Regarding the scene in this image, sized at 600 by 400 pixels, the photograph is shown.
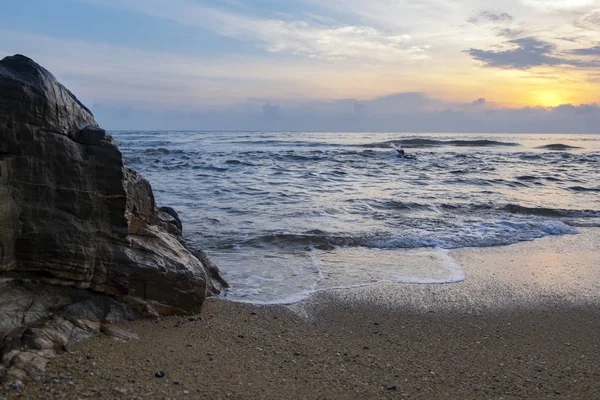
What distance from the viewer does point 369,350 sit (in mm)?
3934

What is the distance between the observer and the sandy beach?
305 centimetres

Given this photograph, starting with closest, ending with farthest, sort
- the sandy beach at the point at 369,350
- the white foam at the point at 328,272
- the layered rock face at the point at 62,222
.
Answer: the sandy beach at the point at 369,350 < the layered rock face at the point at 62,222 < the white foam at the point at 328,272

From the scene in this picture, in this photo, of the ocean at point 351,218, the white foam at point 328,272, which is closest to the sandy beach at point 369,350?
the white foam at point 328,272

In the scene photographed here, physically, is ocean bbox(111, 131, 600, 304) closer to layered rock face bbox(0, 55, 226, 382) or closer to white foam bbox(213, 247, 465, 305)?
white foam bbox(213, 247, 465, 305)

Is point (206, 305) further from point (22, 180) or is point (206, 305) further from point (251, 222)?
point (251, 222)

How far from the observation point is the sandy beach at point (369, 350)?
10.0ft

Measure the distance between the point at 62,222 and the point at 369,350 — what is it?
2567 millimetres

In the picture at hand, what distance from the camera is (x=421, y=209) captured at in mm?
10977

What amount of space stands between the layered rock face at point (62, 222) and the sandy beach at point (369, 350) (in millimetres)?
351

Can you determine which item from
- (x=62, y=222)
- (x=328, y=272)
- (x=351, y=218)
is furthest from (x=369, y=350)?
(x=351, y=218)

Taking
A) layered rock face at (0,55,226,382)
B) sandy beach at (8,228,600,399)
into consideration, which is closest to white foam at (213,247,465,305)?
sandy beach at (8,228,600,399)

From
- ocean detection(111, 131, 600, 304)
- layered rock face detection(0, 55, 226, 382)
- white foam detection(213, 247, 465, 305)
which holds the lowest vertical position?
white foam detection(213, 247, 465, 305)

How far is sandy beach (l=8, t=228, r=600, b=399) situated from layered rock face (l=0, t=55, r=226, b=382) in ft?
1.15

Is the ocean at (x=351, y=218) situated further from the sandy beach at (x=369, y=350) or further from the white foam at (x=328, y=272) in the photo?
the sandy beach at (x=369, y=350)
